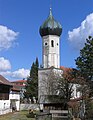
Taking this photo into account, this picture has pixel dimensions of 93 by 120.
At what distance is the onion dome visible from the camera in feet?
246

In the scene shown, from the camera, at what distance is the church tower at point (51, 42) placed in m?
74.3

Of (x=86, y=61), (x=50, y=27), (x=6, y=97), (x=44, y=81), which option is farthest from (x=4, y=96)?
(x=50, y=27)

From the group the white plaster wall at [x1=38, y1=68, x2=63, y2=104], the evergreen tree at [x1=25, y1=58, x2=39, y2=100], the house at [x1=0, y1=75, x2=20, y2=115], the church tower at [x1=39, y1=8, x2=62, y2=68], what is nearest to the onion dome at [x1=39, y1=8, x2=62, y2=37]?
the church tower at [x1=39, y1=8, x2=62, y2=68]

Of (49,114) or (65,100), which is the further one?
(65,100)

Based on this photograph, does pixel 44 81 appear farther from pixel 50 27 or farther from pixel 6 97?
pixel 50 27

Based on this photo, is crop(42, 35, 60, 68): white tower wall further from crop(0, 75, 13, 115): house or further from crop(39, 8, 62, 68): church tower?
crop(0, 75, 13, 115): house

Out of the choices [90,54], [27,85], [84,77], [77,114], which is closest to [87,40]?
[90,54]

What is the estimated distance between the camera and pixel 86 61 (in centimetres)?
5475

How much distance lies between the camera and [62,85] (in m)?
63.3

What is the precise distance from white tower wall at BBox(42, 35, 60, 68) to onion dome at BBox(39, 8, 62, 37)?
2.93 feet

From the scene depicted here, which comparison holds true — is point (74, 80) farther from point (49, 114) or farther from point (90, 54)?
point (49, 114)

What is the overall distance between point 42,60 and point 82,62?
21348 millimetres

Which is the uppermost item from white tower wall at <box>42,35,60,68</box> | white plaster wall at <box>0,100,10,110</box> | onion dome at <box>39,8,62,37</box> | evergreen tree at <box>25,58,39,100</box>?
onion dome at <box>39,8,62,37</box>

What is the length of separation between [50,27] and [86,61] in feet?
74.0
